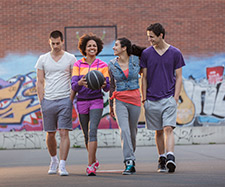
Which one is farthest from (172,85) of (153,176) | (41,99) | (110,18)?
(110,18)

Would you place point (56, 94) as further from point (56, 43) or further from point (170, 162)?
point (170, 162)

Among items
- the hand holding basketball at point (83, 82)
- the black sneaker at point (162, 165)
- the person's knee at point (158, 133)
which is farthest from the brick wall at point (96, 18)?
the black sneaker at point (162, 165)

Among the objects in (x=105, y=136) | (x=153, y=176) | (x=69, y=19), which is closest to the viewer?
(x=153, y=176)

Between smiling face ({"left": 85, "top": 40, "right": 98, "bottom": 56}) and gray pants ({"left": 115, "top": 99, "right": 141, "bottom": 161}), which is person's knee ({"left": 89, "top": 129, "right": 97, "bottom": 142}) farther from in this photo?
smiling face ({"left": 85, "top": 40, "right": 98, "bottom": 56})

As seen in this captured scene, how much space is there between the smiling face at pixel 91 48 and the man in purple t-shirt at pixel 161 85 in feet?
2.36

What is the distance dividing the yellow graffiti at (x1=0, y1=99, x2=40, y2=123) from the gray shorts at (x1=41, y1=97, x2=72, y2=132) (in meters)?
10.5

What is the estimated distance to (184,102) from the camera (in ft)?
59.8

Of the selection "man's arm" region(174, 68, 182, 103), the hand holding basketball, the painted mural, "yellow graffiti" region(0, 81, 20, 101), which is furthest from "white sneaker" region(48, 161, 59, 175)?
"yellow graffiti" region(0, 81, 20, 101)

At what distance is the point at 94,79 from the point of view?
23.4ft

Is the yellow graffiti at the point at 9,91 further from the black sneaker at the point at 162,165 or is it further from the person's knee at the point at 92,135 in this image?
the black sneaker at the point at 162,165

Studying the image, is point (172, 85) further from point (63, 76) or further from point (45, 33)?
point (45, 33)

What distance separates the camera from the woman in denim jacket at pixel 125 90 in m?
7.39

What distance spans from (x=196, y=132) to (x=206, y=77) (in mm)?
3578

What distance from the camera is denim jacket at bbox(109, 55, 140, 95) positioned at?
743 centimetres
